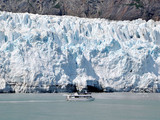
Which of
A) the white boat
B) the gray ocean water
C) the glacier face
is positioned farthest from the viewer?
the glacier face

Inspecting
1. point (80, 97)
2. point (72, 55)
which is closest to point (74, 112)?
point (80, 97)

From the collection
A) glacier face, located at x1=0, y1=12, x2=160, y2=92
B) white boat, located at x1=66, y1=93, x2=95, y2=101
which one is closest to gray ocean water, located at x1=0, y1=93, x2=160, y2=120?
white boat, located at x1=66, y1=93, x2=95, y2=101

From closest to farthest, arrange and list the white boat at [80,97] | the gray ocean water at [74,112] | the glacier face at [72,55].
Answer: the gray ocean water at [74,112] < the white boat at [80,97] < the glacier face at [72,55]

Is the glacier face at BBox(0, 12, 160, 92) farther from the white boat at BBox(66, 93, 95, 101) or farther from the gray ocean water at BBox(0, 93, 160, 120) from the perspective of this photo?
the gray ocean water at BBox(0, 93, 160, 120)

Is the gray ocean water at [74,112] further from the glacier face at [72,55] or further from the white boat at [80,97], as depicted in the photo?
the glacier face at [72,55]

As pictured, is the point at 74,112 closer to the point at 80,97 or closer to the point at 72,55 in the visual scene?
the point at 80,97

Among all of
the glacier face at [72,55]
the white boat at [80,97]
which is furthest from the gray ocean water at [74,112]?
the glacier face at [72,55]

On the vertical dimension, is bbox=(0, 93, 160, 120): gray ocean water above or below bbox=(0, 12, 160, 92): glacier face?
below

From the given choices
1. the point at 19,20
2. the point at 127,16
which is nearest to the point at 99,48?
the point at 19,20
